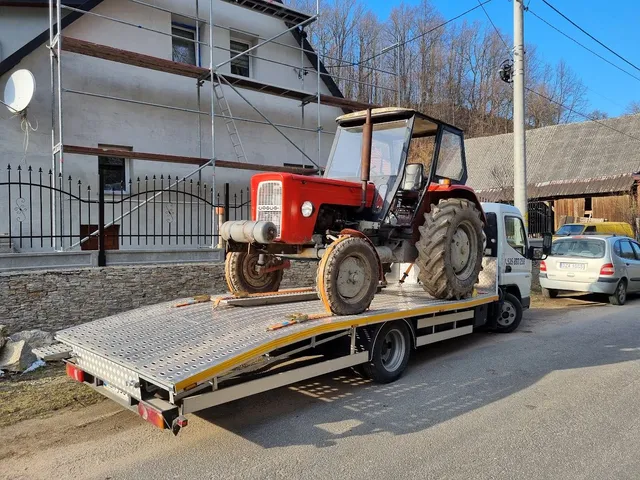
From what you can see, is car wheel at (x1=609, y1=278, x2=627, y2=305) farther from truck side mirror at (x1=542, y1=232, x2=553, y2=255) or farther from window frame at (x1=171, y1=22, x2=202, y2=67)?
window frame at (x1=171, y1=22, x2=202, y2=67)

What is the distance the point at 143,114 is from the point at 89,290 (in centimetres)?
572

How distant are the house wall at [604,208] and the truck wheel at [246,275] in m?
22.8

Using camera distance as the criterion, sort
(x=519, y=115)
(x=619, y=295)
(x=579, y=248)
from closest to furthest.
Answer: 1. (x=619, y=295)
2. (x=579, y=248)
3. (x=519, y=115)

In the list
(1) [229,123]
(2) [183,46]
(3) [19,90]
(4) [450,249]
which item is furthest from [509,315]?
(2) [183,46]

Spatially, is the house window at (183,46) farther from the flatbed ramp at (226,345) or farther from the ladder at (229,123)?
the flatbed ramp at (226,345)

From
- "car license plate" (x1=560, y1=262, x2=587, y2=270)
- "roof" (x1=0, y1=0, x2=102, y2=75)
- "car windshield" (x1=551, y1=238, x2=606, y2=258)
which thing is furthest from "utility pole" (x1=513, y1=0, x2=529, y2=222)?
"roof" (x1=0, y1=0, x2=102, y2=75)

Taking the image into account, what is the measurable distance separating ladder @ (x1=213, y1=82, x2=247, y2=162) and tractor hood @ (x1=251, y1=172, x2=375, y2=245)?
7.14 m

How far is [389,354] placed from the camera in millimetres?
5711

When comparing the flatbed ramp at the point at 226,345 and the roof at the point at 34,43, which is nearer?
the flatbed ramp at the point at 226,345

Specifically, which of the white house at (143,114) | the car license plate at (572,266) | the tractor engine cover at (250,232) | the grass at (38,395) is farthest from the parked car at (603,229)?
the grass at (38,395)

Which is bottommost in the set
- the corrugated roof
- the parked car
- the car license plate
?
the car license plate

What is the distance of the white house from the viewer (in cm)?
1021

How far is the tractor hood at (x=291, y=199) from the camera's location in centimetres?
554

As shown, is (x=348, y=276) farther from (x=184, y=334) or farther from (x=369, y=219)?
(x=184, y=334)
